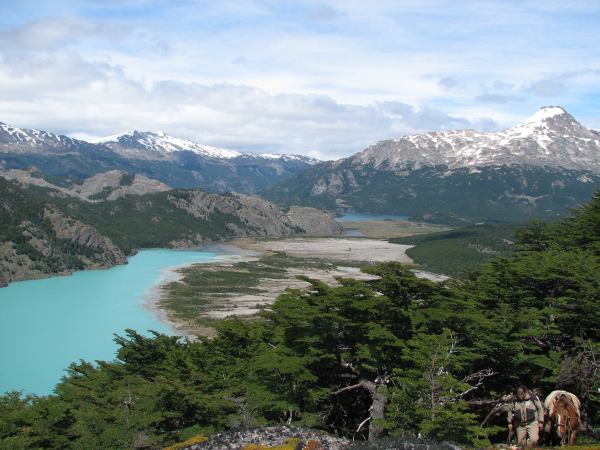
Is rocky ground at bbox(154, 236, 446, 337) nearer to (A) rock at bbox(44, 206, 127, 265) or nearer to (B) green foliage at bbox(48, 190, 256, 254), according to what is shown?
(B) green foliage at bbox(48, 190, 256, 254)

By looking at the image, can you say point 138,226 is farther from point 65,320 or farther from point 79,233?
point 65,320

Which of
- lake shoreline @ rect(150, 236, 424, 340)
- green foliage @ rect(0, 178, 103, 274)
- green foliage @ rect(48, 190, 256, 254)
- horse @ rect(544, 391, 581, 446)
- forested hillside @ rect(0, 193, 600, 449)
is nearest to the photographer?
horse @ rect(544, 391, 581, 446)

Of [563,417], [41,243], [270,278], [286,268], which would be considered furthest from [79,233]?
[563,417]

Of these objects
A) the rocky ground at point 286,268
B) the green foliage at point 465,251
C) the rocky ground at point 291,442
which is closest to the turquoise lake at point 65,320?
the rocky ground at point 286,268

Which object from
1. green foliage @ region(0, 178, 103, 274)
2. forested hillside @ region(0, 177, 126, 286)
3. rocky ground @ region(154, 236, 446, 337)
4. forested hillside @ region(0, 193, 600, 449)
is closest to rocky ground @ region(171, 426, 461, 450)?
forested hillside @ region(0, 193, 600, 449)

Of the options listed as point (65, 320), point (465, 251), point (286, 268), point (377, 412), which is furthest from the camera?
point (465, 251)

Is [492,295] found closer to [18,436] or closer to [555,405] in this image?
[555,405]

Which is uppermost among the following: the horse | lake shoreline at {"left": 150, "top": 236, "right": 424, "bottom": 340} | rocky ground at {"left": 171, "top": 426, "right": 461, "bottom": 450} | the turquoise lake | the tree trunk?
the horse

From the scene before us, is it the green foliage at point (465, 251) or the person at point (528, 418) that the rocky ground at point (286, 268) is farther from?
the person at point (528, 418)
